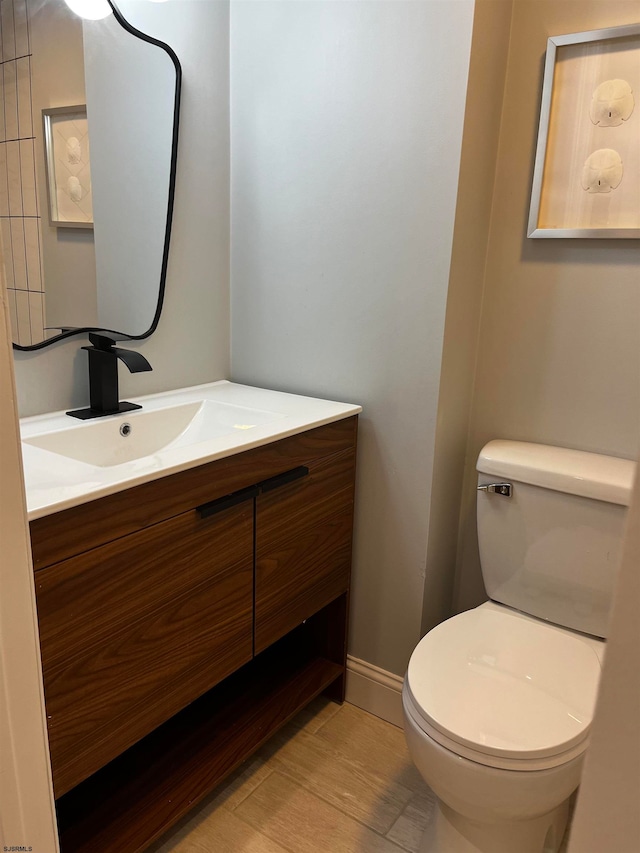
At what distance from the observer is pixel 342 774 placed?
166cm

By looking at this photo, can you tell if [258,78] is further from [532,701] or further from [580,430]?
[532,701]

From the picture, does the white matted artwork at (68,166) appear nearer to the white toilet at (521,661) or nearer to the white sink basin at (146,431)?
the white sink basin at (146,431)

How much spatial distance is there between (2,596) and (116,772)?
983 mm

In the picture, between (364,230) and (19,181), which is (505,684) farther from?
(19,181)

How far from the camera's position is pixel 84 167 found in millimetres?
1477

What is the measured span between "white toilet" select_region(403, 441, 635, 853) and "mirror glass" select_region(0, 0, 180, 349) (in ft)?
3.46

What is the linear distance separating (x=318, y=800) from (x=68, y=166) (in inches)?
64.5

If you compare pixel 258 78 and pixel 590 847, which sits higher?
pixel 258 78

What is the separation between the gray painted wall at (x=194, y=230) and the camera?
5.31 ft

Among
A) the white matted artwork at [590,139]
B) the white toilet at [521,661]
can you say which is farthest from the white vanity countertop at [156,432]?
the white matted artwork at [590,139]

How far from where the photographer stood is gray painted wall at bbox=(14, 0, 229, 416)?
5.31ft

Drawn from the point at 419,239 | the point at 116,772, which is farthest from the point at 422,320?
the point at 116,772

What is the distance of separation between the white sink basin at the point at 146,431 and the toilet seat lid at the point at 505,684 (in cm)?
68

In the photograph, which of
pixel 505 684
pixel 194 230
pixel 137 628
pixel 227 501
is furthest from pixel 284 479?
pixel 194 230
